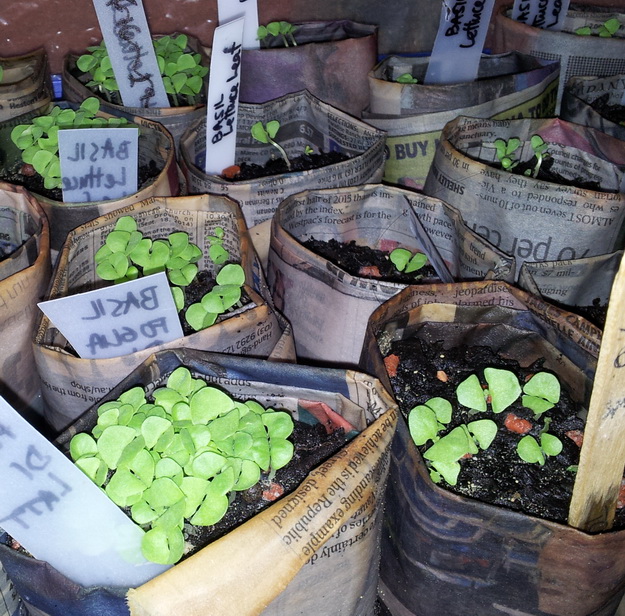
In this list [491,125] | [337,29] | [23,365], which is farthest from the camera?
[337,29]

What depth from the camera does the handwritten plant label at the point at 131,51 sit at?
1233 millimetres

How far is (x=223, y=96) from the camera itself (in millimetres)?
1179

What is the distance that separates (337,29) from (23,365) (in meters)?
1.14

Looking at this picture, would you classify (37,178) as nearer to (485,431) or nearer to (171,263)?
(171,263)

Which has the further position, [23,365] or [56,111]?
[56,111]

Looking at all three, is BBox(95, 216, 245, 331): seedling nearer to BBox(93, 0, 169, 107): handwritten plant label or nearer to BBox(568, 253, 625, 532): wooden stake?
BBox(93, 0, 169, 107): handwritten plant label

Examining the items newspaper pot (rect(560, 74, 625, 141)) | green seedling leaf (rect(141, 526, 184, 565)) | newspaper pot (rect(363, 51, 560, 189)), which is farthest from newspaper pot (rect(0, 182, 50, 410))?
newspaper pot (rect(560, 74, 625, 141))

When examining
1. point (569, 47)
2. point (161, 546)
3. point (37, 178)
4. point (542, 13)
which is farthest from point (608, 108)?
point (161, 546)

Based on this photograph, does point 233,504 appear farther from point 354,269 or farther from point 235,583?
point 354,269

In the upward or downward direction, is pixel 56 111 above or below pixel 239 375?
above

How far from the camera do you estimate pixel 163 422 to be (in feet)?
2.45

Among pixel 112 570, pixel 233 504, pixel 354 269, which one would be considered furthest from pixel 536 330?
pixel 112 570

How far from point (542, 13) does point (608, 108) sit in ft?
1.01

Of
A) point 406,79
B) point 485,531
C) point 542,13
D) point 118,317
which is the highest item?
point 542,13
